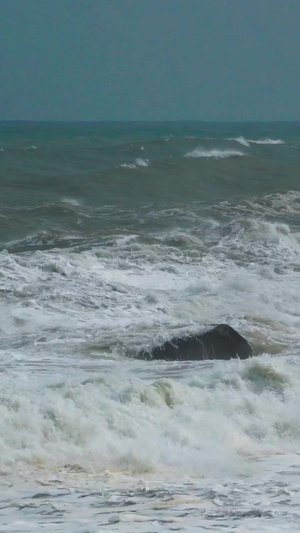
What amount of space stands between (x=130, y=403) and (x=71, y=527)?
10.5 feet

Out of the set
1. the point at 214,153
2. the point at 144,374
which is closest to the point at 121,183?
the point at 214,153

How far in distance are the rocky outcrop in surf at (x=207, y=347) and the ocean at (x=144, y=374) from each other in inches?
10.7

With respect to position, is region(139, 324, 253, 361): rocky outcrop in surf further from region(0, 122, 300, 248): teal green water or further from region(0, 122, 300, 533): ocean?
region(0, 122, 300, 248): teal green water

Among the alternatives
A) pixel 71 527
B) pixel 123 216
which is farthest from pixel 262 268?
pixel 71 527

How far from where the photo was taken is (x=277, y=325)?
530 inches

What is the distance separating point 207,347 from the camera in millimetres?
11508

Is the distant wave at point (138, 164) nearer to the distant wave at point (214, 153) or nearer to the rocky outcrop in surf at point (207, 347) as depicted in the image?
the distant wave at point (214, 153)

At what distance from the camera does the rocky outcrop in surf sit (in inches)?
451

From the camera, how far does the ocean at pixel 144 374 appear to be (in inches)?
271

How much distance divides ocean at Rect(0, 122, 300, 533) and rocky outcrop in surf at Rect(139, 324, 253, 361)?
27 cm

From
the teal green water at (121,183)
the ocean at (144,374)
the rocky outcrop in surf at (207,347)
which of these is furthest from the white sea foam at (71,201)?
the rocky outcrop in surf at (207,347)

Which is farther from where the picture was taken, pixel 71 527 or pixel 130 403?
pixel 130 403

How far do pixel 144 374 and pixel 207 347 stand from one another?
1104 millimetres

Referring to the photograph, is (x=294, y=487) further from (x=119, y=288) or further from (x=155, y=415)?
(x=119, y=288)
